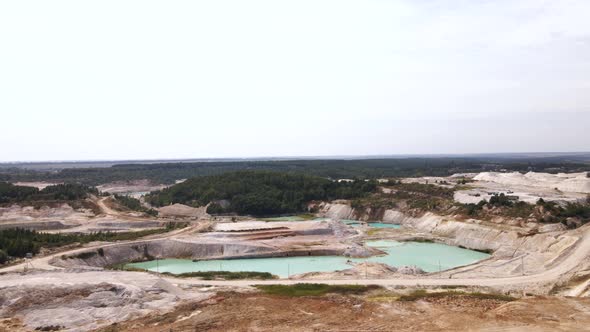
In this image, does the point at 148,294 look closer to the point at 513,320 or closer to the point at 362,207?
the point at 513,320

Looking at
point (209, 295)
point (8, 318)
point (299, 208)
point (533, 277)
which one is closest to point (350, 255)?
point (533, 277)

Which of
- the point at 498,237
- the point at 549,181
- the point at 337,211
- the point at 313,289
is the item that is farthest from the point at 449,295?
the point at 549,181

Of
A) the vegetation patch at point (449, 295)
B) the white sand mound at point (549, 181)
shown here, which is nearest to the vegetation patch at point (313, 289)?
the vegetation patch at point (449, 295)

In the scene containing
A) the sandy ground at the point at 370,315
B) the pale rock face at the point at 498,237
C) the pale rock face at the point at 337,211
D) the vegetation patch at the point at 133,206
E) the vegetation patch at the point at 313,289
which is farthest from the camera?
the pale rock face at the point at 337,211

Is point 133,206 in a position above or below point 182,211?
above

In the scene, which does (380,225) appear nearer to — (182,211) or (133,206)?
(182,211)

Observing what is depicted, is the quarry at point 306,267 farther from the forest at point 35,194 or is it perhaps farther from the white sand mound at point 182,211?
the forest at point 35,194

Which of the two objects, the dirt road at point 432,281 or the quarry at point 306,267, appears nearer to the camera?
the quarry at point 306,267
